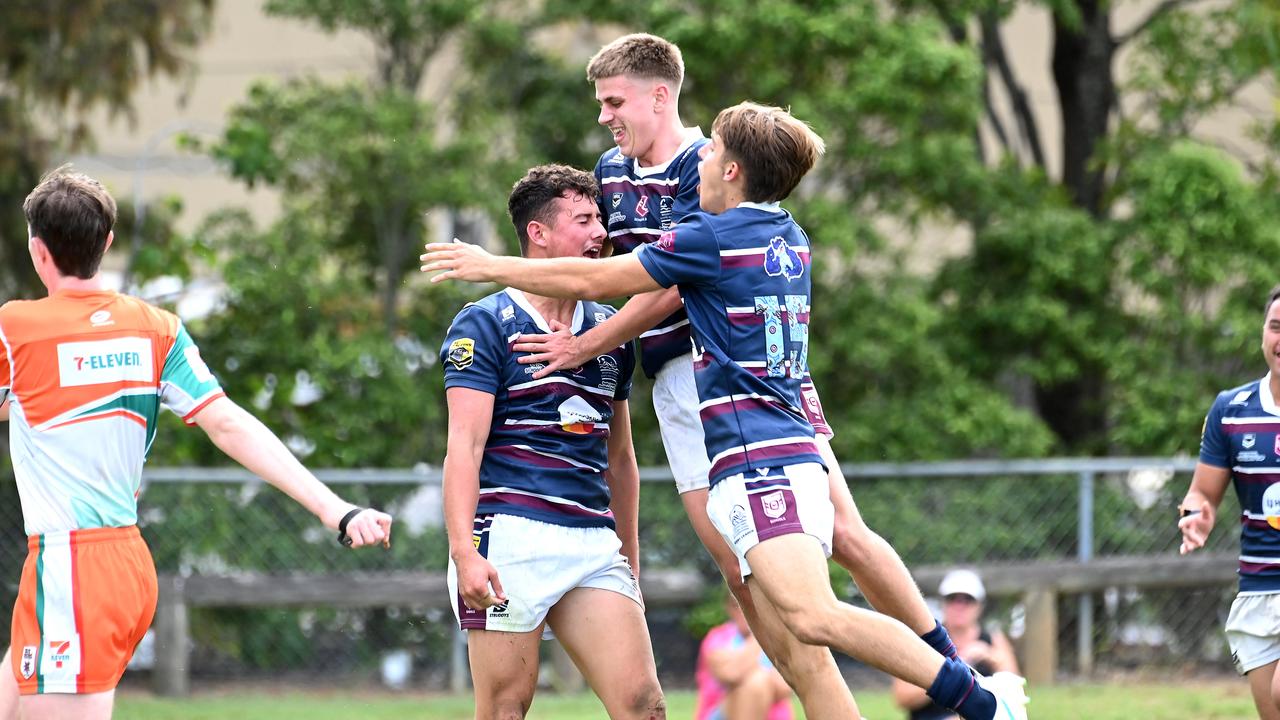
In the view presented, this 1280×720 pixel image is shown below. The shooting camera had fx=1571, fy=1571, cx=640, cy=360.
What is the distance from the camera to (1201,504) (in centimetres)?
650

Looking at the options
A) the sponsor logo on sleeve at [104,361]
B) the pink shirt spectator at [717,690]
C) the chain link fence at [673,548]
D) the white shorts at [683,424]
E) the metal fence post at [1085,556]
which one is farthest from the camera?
the metal fence post at [1085,556]

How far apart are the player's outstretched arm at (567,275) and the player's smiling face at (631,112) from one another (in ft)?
2.45

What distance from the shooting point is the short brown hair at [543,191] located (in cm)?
518

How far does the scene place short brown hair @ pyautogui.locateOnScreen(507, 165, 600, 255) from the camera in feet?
17.0

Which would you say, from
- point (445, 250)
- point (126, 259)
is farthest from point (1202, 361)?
point (445, 250)

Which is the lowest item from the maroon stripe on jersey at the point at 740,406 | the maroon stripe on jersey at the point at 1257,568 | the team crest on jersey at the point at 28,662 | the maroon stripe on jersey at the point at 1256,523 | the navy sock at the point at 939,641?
the maroon stripe on jersey at the point at 1257,568

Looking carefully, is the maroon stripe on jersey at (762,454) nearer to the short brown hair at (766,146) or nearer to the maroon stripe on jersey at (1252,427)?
the short brown hair at (766,146)

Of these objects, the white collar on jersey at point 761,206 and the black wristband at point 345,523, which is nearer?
the black wristband at point 345,523

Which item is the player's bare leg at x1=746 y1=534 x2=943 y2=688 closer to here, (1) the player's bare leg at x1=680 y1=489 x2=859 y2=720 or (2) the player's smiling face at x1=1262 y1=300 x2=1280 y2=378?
(1) the player's bare leg at x1=680 y1=489 x2=859 y2=720

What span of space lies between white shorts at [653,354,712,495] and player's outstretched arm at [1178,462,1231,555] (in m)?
2.27

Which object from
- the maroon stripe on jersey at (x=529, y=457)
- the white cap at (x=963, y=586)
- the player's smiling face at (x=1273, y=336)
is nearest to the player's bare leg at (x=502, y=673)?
the maroon stripe on jersey at (x=529, y=457)

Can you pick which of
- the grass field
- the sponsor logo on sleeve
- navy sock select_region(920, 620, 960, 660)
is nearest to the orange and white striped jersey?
the sponsor logo on sleeve

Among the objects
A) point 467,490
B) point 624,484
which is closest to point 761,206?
point 624,484

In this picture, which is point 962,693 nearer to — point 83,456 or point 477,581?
point 477,581
